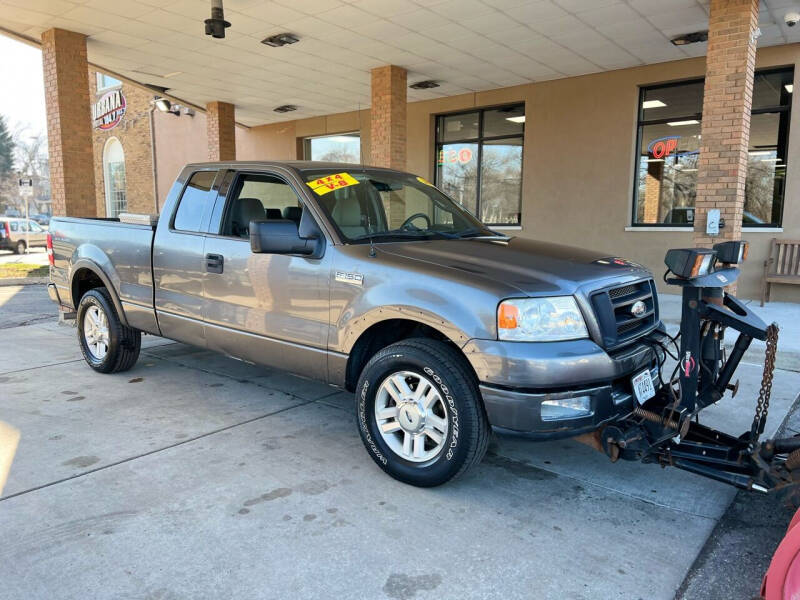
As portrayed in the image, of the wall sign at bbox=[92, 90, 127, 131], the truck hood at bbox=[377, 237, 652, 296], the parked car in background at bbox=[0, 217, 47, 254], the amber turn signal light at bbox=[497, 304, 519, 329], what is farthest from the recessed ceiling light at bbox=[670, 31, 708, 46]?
the parked car in background at bbox=[0, 217, 47, 254]

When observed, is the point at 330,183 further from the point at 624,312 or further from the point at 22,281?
the point at 22,281

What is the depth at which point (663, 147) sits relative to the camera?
11281 millimetres

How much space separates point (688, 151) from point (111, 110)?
1342 centimetres

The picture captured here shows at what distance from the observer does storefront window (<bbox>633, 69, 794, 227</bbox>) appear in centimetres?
997

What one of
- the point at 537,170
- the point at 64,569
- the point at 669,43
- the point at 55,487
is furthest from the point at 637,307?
the point at 537,170

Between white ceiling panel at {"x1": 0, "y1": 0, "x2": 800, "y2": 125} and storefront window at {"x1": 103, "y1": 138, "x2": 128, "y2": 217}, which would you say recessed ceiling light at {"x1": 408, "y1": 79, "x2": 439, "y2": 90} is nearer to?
white ceiling panel at {"x1": 0, "y1": 0, "x2": 800, "y2": 125}

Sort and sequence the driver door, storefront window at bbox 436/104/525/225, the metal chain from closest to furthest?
the metal chain → the driver door → storefront window at bbox 436/104/525/225

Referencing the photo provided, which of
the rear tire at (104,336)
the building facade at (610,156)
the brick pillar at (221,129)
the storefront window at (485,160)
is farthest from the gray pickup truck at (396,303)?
the brick pillar at (221,129)

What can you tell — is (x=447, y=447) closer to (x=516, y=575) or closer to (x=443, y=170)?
(x=516, y=575)

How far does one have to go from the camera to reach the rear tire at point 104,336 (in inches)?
217

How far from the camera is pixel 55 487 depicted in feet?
11.1

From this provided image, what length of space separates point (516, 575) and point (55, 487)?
263cm

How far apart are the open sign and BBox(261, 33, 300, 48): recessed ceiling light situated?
7.00 metres

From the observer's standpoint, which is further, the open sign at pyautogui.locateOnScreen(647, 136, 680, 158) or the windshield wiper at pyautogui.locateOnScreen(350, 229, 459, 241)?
the open sign at pyautogui.locateOnScreen(647, 136, 680, 158)
